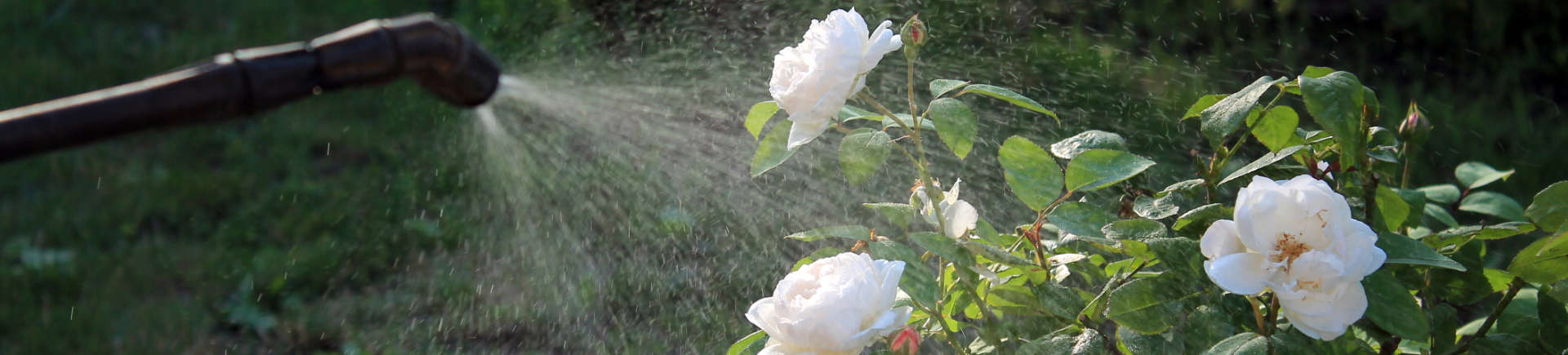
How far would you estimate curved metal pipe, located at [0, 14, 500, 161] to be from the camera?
85 cm

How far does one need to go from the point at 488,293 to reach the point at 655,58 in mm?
1224

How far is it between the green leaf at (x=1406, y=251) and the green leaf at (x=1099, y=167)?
18 cm

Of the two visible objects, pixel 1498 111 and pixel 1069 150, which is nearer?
pixel 1069 150

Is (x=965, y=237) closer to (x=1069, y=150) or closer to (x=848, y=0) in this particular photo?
(x=1069, y=150)

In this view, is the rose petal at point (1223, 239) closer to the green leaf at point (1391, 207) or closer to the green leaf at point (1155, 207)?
the green leaf at point (1155, 207)


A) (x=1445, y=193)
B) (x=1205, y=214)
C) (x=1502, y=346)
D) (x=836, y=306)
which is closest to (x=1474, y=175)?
(x=1445, y=193)

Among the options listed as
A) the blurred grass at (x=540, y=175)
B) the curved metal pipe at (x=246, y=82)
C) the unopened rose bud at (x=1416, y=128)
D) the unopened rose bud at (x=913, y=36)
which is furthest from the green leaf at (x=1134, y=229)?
the blurred grass at (x=540, y=175)

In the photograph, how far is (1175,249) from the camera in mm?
926

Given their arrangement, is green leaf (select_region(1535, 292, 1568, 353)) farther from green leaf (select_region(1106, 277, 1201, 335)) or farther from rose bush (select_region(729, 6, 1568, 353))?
green leaf (select_region(1106, 277, 1201, 335))

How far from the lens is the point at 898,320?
95 cm

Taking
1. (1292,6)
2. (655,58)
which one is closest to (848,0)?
(655,58)

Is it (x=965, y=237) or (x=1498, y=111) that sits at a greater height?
(x=965, y=237)

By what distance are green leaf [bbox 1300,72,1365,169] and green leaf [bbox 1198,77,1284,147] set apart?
45mm

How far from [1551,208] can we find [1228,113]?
0.92ft
